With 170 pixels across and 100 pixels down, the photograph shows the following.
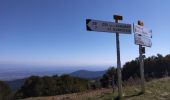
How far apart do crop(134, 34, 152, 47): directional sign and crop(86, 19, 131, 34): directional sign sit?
30.0 inches

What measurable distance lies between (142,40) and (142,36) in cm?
18

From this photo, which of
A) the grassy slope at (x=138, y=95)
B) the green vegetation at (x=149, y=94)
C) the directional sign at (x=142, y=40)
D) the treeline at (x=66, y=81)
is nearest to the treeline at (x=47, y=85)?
the treeline at (x=66, y=81)

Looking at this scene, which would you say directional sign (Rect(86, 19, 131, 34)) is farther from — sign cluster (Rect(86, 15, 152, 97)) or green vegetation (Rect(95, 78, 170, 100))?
green vegetation (Rect(95, 78, 170, 100))

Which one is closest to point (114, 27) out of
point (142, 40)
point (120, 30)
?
point (120, 30)

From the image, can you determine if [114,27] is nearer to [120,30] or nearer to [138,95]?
[120,30]

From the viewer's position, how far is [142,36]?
1397 cm

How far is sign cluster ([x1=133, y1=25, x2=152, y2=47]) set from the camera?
44.1ft

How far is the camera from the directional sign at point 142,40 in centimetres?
1348

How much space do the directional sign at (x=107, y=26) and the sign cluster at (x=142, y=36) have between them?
0.67 m

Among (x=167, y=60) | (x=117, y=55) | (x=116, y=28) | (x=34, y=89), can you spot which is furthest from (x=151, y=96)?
(x=167, y=60)

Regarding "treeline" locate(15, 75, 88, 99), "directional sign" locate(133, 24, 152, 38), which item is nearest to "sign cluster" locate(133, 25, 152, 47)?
"directional sign" locate(133, 24, 152, 38)

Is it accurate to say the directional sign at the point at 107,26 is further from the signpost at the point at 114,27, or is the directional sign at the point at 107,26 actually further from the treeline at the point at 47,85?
the treeline at the point at 47,85

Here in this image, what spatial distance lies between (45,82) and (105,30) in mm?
32036

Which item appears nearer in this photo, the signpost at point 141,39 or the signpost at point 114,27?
the signpost at point 114,27
